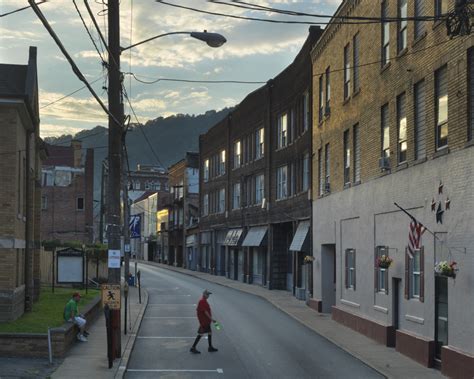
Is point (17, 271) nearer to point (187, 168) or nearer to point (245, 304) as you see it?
point (245, 304)

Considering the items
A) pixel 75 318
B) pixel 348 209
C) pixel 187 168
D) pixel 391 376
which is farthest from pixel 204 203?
pixel 391 376

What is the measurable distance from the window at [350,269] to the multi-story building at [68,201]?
42.4 metres

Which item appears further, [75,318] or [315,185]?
[315,185]

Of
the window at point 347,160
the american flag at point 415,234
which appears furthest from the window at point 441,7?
the window at point 347,160

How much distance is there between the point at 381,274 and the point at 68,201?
4807cm

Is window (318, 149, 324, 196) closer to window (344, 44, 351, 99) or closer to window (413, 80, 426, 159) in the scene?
window (344, 44, 351, 99)

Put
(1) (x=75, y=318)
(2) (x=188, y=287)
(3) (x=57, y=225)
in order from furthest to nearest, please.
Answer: (3) (x=57, y=225)
(2) (x=188, y=287)
(1) (x=75, y=318)

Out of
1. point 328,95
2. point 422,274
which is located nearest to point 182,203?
point 328,95

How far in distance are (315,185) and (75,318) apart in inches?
A: 590

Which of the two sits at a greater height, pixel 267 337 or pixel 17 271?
pixel 17 271

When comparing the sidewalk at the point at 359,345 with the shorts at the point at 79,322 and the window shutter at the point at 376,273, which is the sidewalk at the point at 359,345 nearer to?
the window shutter at the point at 376,273

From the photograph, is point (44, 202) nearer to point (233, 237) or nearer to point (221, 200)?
point (221, 200)

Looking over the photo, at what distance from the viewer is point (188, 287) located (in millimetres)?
46094

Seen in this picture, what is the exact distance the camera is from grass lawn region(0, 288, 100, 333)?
61.7 feet
